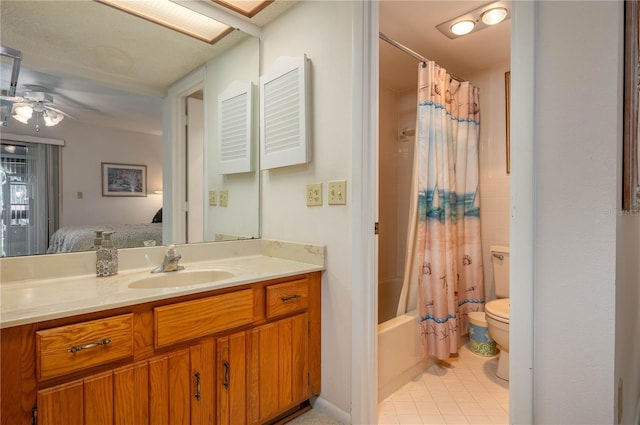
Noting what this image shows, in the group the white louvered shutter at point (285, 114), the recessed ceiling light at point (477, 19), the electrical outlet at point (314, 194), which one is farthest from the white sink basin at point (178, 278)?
the recessed ceiling light at point (477, 19)

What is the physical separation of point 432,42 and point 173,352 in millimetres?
2351

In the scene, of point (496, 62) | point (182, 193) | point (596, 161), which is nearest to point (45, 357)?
point (182, 193)

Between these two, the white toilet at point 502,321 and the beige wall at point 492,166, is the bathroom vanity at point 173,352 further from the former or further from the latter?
the beige wall at point 492,166

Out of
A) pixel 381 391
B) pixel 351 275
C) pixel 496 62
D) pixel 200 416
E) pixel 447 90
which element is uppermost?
pixel 496 62

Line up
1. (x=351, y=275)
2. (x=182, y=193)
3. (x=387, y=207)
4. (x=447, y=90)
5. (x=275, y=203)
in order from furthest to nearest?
(x=387, y=207) < (x=447, y=90) < (x=275, y=203) < (x=182, y=193) < (x=351, y=275)

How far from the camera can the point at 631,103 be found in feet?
3.17

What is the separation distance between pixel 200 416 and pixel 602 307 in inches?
55.8

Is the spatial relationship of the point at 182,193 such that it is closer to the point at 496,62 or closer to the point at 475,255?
the point at 475,255

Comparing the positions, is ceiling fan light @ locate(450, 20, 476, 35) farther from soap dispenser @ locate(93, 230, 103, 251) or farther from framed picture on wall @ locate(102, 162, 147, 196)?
soap dispenser @ locate(93, 230, 103, 251)

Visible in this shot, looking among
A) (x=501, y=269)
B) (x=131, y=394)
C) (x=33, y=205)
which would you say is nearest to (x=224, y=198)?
(x=33, y=205)

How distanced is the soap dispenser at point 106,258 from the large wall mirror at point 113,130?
0.22 feet

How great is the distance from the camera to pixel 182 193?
5.80ft

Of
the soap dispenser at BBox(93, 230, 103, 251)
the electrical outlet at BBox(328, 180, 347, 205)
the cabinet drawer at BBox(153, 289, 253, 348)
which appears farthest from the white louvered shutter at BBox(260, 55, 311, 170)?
the soap dispenser at BBox(93, 230, 103, 251)

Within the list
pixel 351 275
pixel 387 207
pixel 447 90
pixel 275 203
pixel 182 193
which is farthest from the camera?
pixel 387 207
